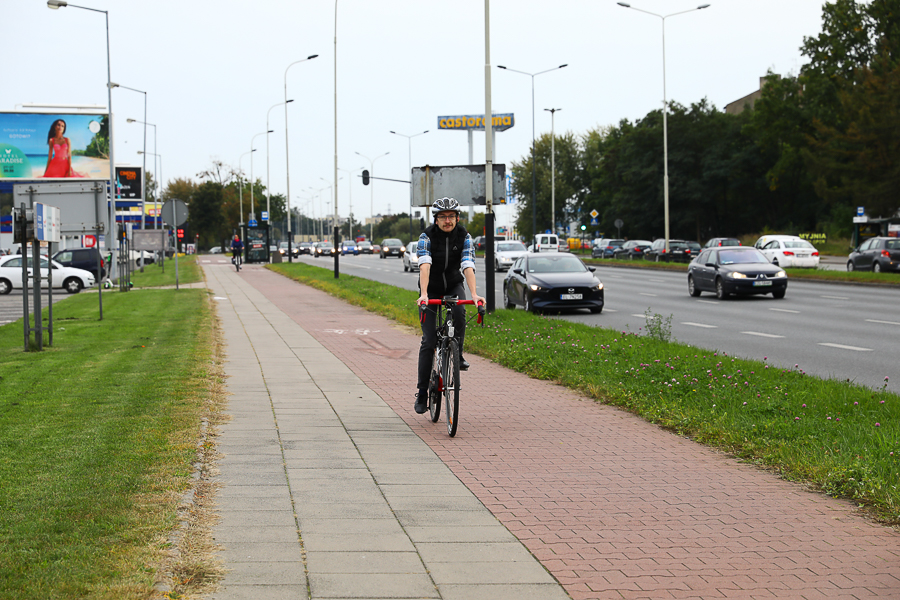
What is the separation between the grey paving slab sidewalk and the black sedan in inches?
483

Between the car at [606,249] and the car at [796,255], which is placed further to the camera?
the car at [606,249]

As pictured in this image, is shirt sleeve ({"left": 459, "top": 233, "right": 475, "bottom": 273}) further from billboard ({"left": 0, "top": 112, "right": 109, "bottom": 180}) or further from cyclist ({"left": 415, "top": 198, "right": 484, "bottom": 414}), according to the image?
billboard ({"left": 0, "top": 112, "right": 109, "bottom": 180})

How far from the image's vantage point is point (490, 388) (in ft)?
33.8

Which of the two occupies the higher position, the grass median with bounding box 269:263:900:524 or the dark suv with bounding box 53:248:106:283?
the dark suv with bounding box 53:248:106:283

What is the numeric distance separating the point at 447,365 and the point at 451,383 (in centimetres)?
16

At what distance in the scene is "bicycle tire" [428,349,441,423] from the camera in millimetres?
7926

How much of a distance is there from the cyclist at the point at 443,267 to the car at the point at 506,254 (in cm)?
3611

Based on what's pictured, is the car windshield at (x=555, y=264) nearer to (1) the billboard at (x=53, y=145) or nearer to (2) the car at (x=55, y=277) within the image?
(2) the car at (x=55, y=277)

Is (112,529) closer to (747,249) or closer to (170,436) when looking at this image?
(170,436)

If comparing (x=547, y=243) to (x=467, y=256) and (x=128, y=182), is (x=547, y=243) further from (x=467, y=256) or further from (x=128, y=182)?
(x=467, y=256)

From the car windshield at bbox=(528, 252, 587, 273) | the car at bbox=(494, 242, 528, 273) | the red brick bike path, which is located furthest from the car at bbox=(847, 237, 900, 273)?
the red brick bike path

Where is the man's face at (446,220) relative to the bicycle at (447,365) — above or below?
Answer: above

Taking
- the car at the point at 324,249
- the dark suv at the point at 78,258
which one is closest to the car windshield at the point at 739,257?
the dark suv at the point at 78,258

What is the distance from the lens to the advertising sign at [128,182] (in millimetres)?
69450
